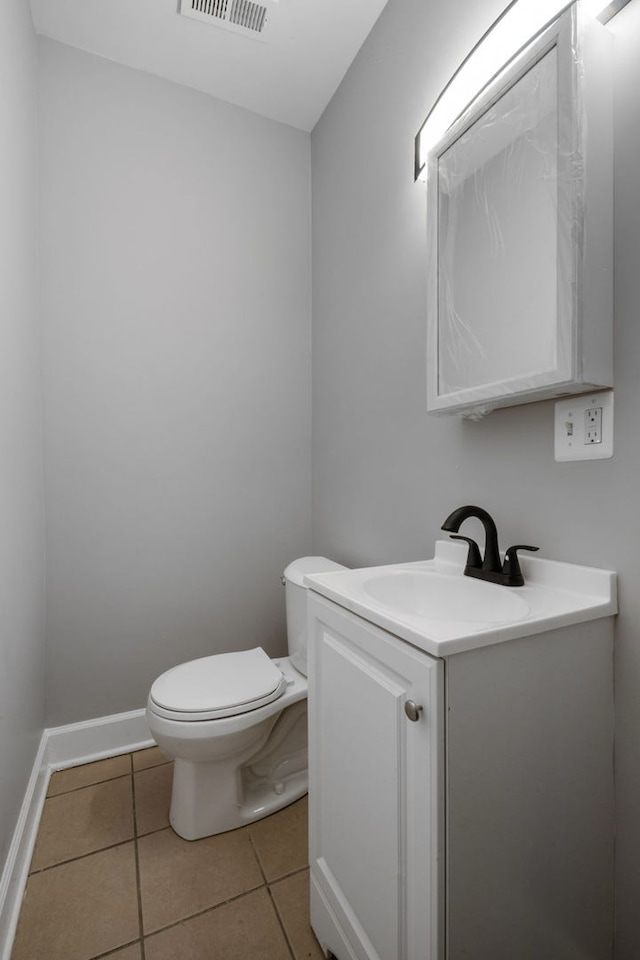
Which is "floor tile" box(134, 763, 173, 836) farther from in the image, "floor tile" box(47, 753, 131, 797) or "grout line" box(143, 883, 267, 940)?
"grout line" box(143, 883, 267, 940)

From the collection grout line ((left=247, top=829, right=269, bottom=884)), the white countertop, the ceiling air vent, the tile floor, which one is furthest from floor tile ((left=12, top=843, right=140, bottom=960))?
the ceiling air vent

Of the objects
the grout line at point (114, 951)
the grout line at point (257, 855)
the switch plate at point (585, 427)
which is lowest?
the grout line at point (257, 855)

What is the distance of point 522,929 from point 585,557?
2.13 feet

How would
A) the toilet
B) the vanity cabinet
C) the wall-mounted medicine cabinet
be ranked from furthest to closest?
the toilet < the wall-mounted medicine cabinet < the vanity cabinet

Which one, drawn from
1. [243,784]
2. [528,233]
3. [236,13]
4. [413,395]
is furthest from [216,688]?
[236,13]

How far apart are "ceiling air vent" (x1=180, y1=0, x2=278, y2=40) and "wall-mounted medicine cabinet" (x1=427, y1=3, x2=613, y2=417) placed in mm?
1023

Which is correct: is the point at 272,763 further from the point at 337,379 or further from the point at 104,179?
the point at 104,179

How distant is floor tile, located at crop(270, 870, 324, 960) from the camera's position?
104cm

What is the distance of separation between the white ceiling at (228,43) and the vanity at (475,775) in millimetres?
1999

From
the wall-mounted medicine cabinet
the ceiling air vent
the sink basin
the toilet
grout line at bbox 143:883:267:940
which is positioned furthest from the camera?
the ceiling air vent

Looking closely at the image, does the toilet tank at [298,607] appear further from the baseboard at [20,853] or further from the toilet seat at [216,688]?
the baseboard at [20,853]

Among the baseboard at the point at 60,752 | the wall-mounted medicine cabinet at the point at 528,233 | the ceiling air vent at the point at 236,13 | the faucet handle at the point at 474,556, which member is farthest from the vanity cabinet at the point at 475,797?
the ceiling air vent at the point at 236,13

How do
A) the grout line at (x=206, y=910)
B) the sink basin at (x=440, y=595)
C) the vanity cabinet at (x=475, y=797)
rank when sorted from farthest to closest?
the grout line at (x=206, y=910)
the sink basin at (x=440, y=595)
the vanity cabinet at (x=475, y=797)

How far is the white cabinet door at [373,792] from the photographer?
688 millimetres
